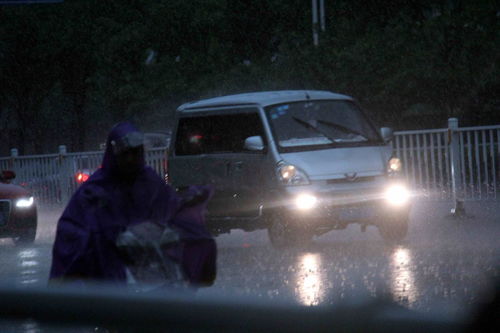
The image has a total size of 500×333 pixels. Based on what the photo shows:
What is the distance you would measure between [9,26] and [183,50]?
1115 centimetres

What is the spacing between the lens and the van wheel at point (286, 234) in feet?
43.3

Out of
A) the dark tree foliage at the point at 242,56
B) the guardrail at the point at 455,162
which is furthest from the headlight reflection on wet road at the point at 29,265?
the dark tree foliage at the point at 242,56

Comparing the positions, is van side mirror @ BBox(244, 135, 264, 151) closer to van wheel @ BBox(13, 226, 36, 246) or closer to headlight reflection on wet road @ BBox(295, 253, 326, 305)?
headlight reflection on wet road @ BBox(295, 253, 326, 305)

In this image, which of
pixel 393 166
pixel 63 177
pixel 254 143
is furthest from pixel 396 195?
pixel 63 177

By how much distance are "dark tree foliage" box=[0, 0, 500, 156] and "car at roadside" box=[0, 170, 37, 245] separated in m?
12.5

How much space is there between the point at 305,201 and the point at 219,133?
63.2 inches

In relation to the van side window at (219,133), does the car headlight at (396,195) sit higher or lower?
lower

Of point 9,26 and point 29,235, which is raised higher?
point 9,26

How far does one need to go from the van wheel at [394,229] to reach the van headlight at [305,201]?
1.15m

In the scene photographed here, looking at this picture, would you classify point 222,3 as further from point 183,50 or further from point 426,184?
point 426,184

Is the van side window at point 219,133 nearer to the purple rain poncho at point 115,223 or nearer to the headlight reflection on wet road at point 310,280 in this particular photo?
the headlight reflection on wet road at point 310,280

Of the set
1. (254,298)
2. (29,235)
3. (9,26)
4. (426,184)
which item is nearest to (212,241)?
(254,298)

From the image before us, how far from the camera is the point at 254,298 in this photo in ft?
3.72

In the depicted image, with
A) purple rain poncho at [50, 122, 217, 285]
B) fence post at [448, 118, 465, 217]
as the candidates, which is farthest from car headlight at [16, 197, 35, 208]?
purple rain poncho at [50, 122, 217, 285]
